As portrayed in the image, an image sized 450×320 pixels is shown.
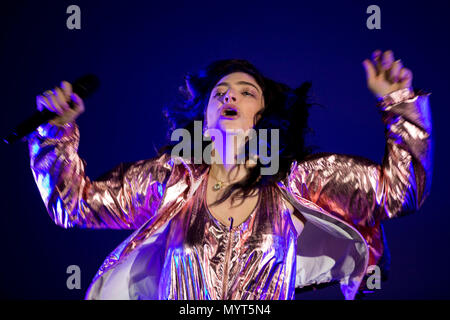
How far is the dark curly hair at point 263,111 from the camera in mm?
1329

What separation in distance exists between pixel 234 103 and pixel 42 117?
0.52m

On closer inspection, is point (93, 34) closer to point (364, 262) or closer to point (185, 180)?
point (185, 180)

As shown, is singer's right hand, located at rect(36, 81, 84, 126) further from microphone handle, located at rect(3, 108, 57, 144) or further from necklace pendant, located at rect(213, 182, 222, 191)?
necklace pendant, located at rect(213, 182, 222, 191)

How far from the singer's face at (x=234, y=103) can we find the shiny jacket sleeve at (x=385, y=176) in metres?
0.22

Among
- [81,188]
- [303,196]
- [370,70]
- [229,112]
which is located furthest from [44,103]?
[370,70]

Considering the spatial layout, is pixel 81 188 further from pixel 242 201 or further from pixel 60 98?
pixel 242 201

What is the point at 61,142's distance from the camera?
1299 millimetres

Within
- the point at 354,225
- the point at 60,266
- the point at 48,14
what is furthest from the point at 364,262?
the point at 48,14

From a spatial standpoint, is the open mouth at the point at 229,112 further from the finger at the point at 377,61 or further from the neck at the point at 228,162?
the finger at the point at 377,61

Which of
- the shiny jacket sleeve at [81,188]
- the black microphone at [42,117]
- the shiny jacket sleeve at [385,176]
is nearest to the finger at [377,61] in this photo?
the shiny jacket sleeve at [385,176]
